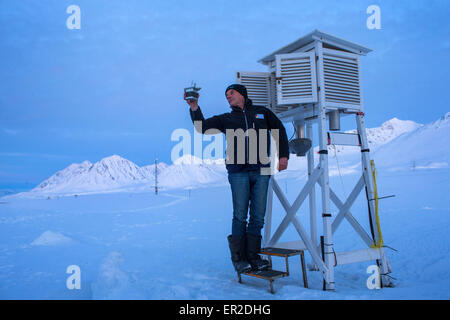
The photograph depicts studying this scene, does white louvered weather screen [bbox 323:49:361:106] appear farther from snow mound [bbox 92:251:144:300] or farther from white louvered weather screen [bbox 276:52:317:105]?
snow mound [bbox 92:251:144:300]

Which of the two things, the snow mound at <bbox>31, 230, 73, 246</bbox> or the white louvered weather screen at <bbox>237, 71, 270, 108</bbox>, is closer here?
the white louvered weather screen at <bbox>237, 71, 270, 108</bbox>

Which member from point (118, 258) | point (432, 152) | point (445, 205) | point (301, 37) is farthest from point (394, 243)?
point (432, 152)

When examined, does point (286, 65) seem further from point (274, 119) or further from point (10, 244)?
point (10, 244)

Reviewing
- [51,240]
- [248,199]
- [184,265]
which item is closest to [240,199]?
[248,199]

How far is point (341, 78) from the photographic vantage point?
13.1ft

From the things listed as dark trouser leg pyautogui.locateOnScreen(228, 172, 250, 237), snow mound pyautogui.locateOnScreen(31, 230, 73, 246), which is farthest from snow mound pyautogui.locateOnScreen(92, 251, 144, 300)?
snow mound pyautogui.locateOnScreen(31, 230, 73, 246)

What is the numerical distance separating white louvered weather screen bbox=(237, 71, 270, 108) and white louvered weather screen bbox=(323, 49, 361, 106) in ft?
2.93

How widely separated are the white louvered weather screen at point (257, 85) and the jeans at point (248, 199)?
1.34 m

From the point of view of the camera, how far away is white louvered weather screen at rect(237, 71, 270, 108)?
175 inches

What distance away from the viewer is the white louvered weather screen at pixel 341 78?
12.8 ft

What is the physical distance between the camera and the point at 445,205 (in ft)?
32.3

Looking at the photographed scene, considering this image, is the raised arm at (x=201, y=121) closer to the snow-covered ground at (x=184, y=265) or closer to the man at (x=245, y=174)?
the man at (x=245, y=174)

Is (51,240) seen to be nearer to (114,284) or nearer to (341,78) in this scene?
(114,284)

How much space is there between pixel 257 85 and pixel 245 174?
1.55m
